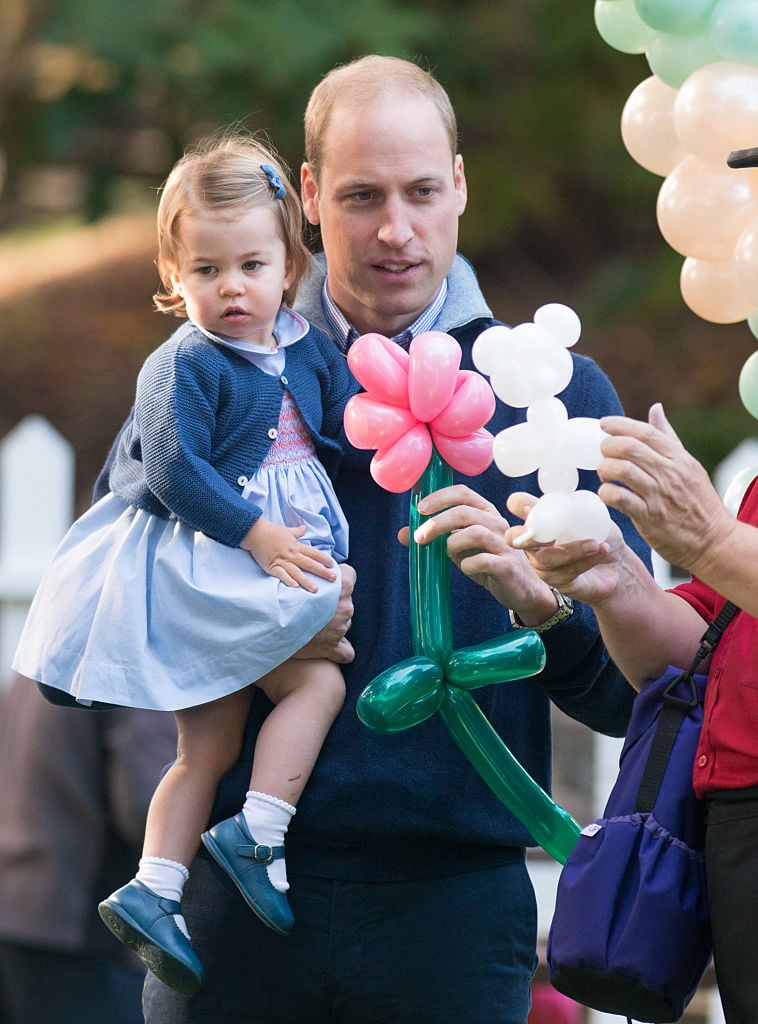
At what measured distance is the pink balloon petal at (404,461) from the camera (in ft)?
6.16

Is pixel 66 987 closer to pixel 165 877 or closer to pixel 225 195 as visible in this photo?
pixel 165 877

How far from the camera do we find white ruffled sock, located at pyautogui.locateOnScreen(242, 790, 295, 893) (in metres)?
1.96

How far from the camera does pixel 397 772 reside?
2.02m

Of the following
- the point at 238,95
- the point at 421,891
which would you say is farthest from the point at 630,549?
the point at 238,95

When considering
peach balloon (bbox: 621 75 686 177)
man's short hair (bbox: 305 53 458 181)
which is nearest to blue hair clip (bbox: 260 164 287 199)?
man's short hair (bbox: 305 53 458 181)

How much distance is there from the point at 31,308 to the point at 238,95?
11.3 ft

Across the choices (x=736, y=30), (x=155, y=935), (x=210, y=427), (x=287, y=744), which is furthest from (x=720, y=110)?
(x=155, y=935)

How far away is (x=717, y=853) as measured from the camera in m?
1.75

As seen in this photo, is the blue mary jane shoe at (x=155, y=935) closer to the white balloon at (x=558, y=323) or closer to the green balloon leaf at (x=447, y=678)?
the green balloon leaf at (x=447, y=678)

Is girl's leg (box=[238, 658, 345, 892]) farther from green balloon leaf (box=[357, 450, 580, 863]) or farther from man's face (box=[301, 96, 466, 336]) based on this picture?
man's face (box=[301, 96, 466, 336])

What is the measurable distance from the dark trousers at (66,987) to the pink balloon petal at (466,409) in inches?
66.8

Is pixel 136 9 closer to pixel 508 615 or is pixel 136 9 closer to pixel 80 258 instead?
pixel 80 258

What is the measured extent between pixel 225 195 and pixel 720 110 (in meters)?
0.82

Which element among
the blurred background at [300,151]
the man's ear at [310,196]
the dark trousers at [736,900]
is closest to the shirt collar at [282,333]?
the man's ear at [310,196]
